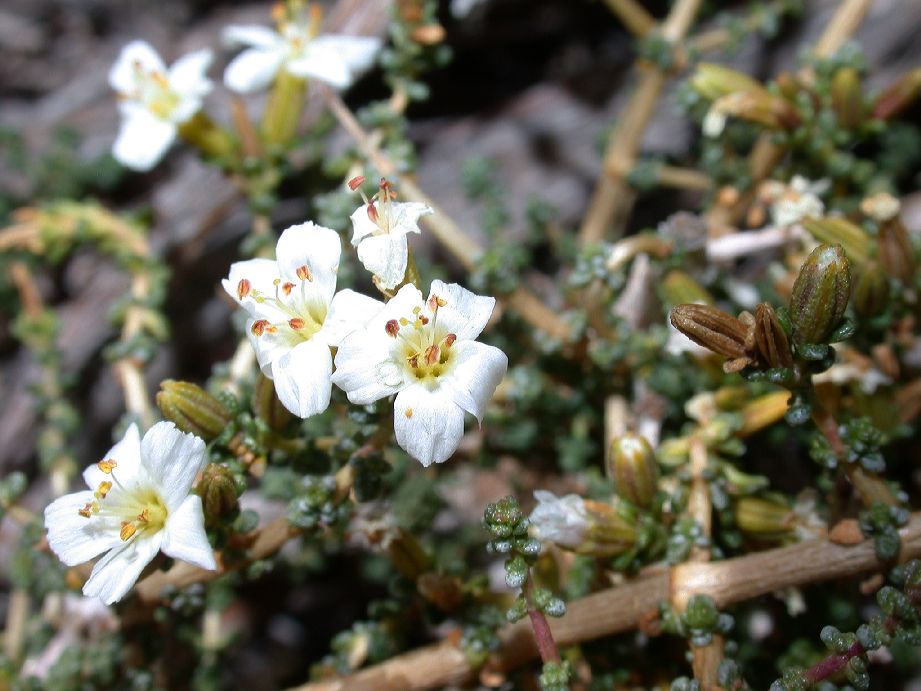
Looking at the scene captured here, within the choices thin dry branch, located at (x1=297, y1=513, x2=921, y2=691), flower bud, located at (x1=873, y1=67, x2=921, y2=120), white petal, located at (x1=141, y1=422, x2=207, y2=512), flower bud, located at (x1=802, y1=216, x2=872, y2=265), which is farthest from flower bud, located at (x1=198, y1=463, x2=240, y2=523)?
flower bud, located at (x1=873, y1=67, x2=921, y2=120)

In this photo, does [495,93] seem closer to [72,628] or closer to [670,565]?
[670,565]

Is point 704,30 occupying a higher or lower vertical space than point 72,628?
higher

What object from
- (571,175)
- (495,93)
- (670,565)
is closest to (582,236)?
(571,175)

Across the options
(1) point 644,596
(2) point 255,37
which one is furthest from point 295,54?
(1) point 644,596

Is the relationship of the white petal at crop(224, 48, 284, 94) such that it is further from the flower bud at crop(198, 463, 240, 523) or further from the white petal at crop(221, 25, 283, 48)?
the flower bud at crop(198, 463, 240, 523)

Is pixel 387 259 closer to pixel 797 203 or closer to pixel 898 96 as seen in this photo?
pixel 797 203
